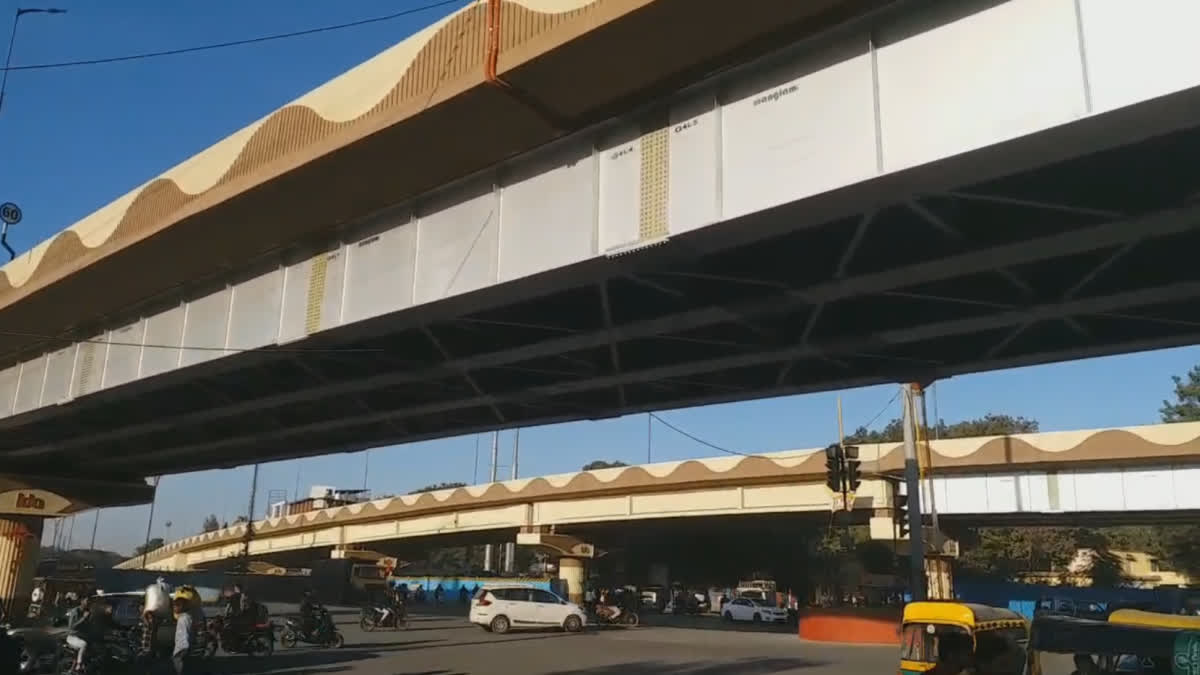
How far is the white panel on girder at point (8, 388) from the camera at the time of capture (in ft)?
69.9

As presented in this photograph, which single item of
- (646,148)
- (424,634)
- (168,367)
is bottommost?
(424,634)

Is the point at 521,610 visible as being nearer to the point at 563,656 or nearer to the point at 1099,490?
the point at 563,656

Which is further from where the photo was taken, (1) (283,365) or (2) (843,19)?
(1) (283,365)

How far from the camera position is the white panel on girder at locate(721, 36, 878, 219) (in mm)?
7828

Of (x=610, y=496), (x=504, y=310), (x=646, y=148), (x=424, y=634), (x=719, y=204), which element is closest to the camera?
(x=719, y=204)

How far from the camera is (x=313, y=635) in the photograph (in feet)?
73.4

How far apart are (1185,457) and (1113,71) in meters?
29.9

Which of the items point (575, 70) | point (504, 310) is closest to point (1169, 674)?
point (575, 70)

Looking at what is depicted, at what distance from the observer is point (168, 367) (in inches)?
630

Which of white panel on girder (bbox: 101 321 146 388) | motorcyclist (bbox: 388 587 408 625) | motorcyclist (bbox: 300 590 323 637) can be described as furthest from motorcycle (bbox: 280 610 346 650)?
motorcyclist (bbox: 388 587 408 625)

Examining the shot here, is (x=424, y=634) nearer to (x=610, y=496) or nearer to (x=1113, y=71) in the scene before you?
(x=610, y=496)

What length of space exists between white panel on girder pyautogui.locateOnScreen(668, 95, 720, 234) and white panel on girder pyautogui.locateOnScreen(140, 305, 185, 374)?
1042 centimetres

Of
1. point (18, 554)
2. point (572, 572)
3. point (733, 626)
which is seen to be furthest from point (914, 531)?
point (572, 572)

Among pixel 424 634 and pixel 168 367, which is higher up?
pixel 168 367
